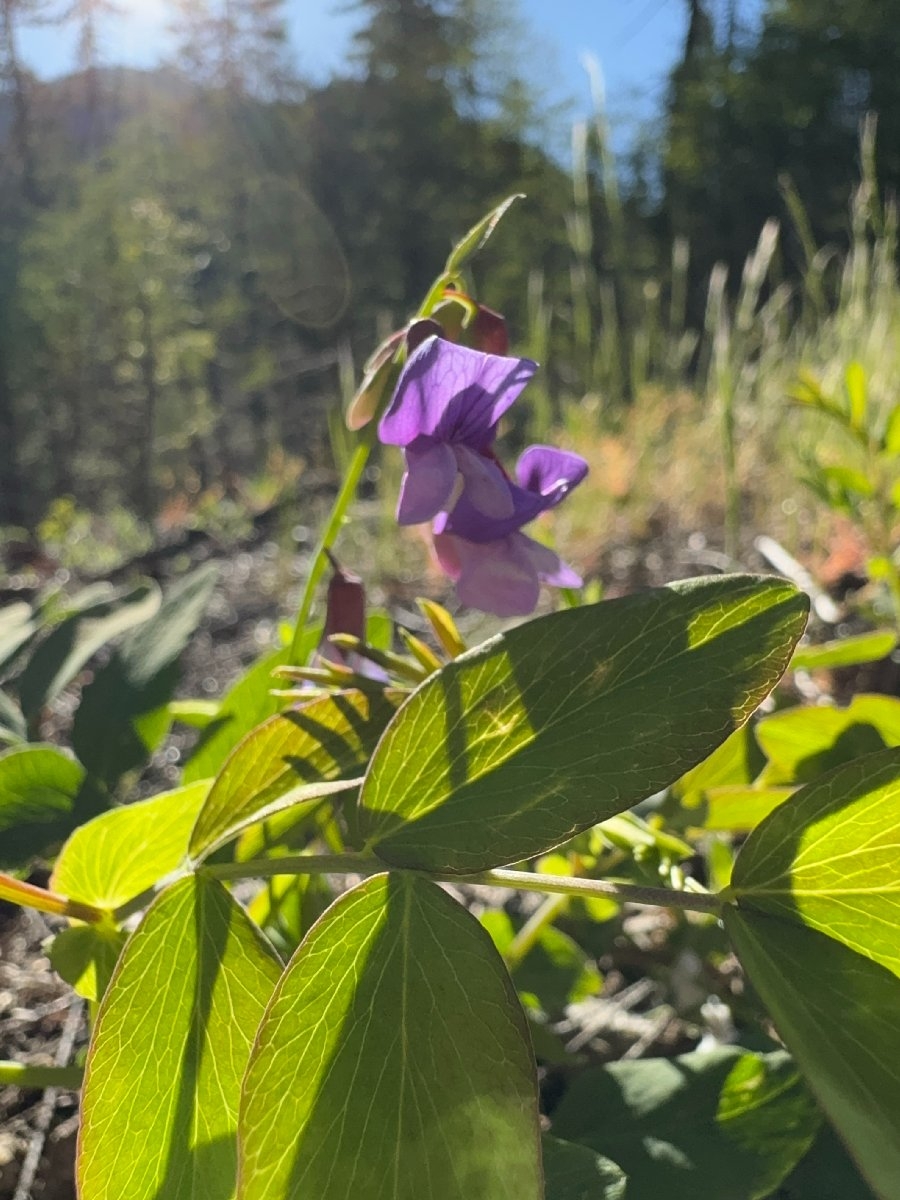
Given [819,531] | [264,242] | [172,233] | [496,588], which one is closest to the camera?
[496,588]

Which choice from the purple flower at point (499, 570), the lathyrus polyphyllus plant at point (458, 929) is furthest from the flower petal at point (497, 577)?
the lathyrus polyphyllus plant at point (458, 929)

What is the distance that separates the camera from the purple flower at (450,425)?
50 cm

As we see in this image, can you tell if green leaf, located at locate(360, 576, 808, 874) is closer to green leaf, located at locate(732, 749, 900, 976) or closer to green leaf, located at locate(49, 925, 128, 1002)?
green leaf, located at locate(732, 749, 900, 976)

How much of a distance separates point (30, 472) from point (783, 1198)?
8358 mm

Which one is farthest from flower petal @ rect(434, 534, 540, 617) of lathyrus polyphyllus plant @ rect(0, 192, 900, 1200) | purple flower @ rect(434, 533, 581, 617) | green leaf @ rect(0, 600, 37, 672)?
green leaf @ rect(0, 600, 37, 672)

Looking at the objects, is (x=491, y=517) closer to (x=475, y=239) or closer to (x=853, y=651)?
(x=475, y=239)

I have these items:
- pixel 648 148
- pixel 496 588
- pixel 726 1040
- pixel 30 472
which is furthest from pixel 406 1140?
pixel 648 148

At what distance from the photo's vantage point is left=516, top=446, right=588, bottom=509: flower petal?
0.62 m

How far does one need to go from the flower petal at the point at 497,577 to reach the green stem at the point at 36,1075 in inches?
14.0

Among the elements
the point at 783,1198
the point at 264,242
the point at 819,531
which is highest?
the point at 783,1198

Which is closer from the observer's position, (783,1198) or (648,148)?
(783,1198)

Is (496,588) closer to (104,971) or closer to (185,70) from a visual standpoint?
(104,971)

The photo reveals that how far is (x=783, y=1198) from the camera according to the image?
1.69ft

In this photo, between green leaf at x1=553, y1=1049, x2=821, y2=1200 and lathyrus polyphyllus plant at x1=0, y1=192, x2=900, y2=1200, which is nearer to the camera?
lathyrus polyphyllus plant at x1=0, y1=192, x2=900, y2=1200
